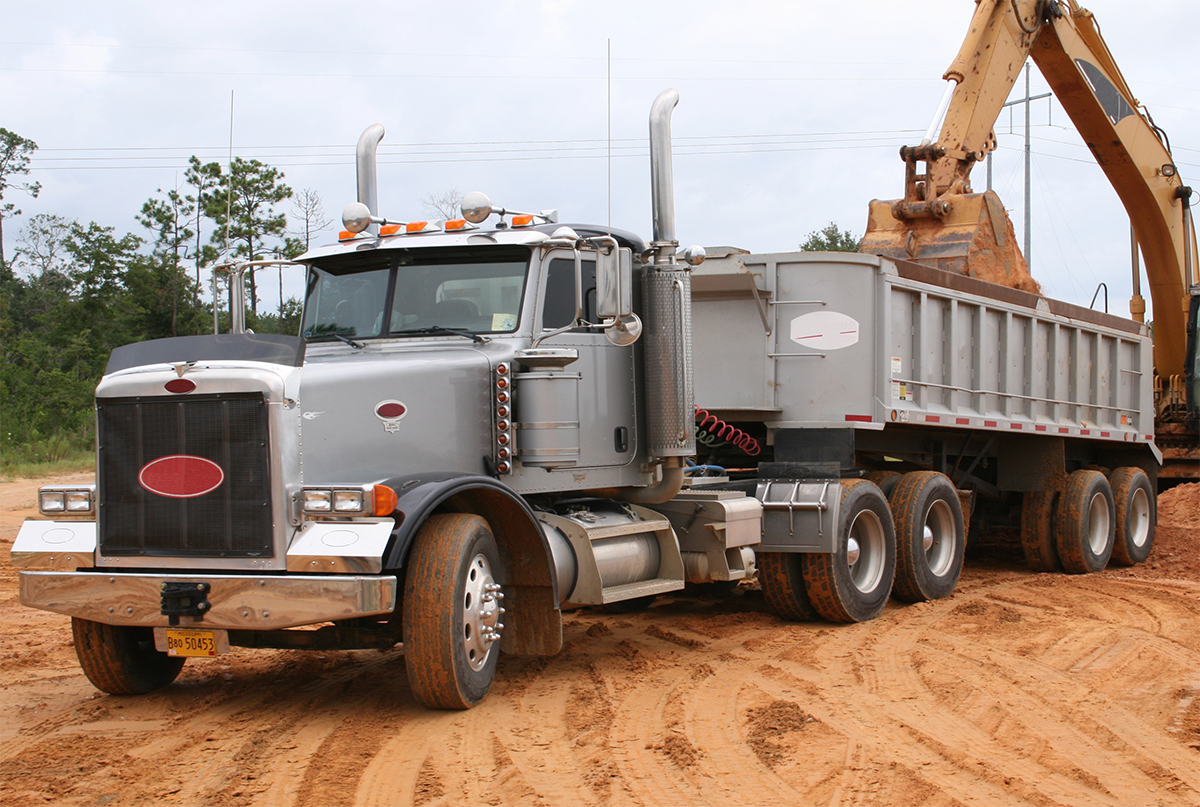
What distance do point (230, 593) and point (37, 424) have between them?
2422 cm

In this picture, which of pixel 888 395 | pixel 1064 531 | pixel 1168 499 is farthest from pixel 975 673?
pixel 1168 499

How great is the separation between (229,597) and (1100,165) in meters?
14.0

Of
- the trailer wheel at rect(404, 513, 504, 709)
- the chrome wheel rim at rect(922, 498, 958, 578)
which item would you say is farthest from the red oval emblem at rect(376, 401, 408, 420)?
the chrome wheel rim at rect(922, 498, 958, 578)

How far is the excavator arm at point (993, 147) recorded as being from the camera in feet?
39.1

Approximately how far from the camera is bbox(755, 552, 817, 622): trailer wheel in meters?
8.89

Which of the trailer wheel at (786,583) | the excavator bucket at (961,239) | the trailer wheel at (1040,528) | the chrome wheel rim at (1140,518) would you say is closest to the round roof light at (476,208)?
the trailer wheel at (786,583)

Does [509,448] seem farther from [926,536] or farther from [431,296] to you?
[926,536]

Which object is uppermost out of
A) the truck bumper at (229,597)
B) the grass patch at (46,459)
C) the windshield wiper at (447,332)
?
the windshield wiper at (447,332)

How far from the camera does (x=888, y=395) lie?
916 cm

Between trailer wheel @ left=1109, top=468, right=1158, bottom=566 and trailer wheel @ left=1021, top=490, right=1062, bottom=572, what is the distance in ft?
4.45

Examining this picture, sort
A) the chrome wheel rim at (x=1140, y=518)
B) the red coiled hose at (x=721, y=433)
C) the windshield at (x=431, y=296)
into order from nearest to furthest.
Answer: the windshield at (x=431, y=296), the red coiled hose at (x=721, y=433), the chrome wheel rim at (x=1140, y=518)

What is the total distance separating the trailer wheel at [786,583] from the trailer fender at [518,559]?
271cm

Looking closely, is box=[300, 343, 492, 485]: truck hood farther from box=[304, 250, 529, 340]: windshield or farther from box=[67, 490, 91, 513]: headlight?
box=[67, 490, 91, 513]: headlight

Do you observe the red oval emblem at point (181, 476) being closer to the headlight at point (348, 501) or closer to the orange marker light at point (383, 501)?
the headlight at point (348, 501)
